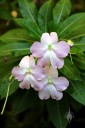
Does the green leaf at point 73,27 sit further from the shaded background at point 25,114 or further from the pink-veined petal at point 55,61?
the shaded background at point 25,114

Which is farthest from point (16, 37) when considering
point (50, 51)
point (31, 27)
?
point (50, 51)

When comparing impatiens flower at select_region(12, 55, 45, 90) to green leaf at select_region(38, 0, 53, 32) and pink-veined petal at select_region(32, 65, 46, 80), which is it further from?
green leaf at select_region(38, 0, 53, 32)

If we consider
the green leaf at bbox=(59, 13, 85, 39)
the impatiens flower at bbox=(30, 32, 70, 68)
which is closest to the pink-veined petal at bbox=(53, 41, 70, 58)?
the impatiens flower at bbox=(30, 32, 70, 68)

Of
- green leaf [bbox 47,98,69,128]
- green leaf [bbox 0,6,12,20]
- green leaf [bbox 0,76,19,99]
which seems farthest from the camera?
green leaf [bbox 0,6,12,20]

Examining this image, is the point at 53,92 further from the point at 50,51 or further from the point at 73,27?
the point at 73,27

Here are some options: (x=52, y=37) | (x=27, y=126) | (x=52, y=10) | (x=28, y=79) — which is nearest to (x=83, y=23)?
(x=52, y=10)

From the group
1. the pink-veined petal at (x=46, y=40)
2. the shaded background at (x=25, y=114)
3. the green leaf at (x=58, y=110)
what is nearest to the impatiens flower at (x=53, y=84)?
the pink-veined petal at (x=46, y=40)

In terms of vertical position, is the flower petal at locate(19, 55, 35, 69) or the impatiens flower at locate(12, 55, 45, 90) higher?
the flower petal at locate(19, 55, 35, 69)
